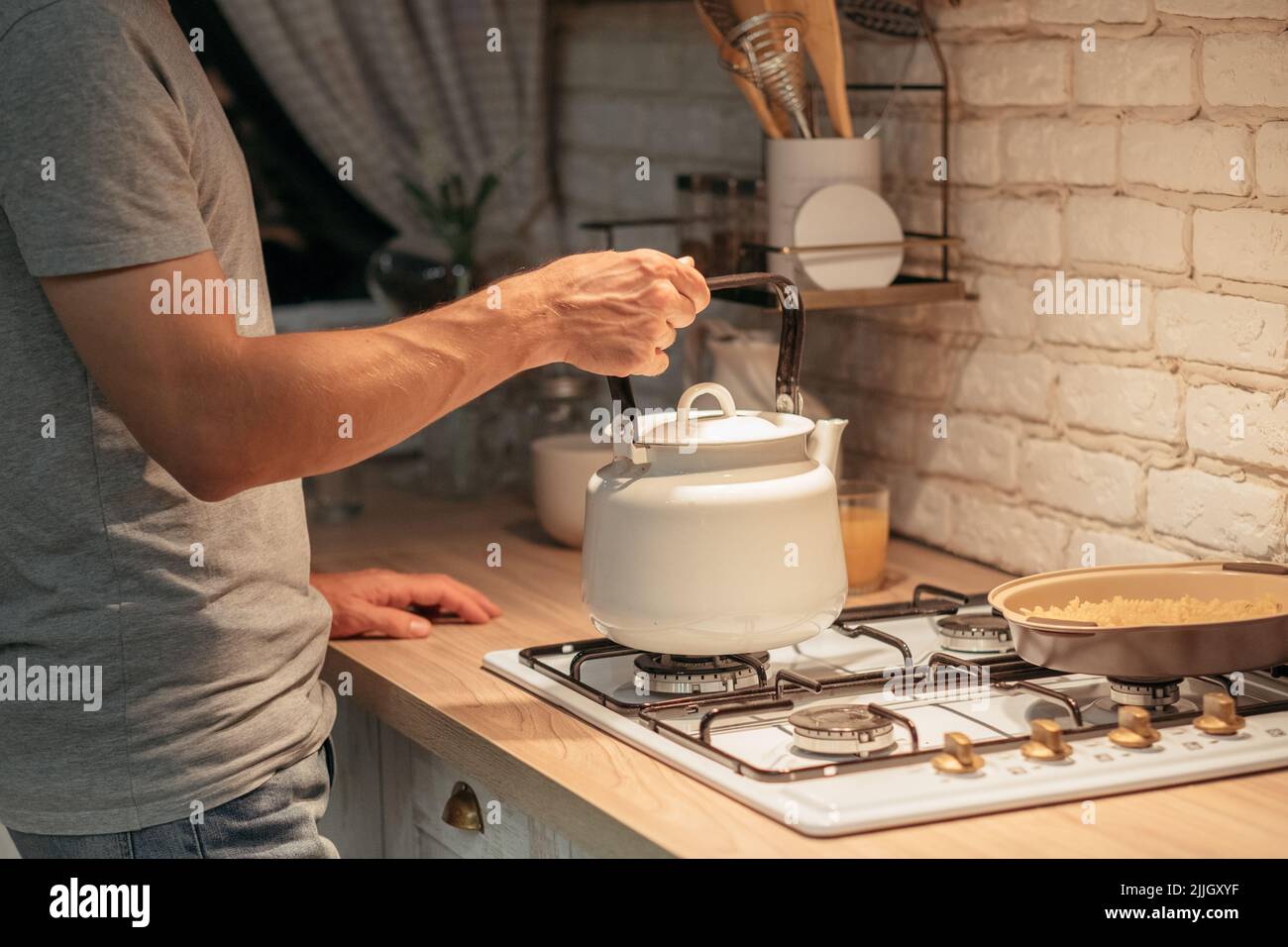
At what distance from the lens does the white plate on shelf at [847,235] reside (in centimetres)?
186

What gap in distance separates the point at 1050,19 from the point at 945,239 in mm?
266

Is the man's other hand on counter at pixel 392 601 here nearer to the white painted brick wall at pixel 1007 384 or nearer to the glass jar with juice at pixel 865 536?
the glass jar with juice at pixel 865 536

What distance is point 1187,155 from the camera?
161 centimetres

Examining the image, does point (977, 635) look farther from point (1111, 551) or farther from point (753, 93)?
point (753, 93)

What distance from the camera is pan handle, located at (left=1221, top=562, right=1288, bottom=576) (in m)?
1.48

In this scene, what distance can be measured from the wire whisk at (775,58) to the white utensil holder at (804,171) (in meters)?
0.03

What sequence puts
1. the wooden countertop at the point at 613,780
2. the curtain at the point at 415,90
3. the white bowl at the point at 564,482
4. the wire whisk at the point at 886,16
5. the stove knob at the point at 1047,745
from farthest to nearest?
1. the curtain at the point at 415,90
2. the white bowl at the point at 564,482
3. the wire whisk at the point at 886,16
4. the stove knob at the point at 1047,745
5. the wooden countertop at the point at 613,780

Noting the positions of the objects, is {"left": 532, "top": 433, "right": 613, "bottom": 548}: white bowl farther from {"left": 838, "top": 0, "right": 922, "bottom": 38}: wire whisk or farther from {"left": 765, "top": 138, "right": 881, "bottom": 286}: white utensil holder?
{"left": 838, "top": 0, "right": 922, "bottom": 38}: wire whisk

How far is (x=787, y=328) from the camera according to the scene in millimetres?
1490

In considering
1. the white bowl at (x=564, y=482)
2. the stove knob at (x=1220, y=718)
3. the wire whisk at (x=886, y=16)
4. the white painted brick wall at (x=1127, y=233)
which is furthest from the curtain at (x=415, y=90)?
the stove knob at (x=1220, y=718)

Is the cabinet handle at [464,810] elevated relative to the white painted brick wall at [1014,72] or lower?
lower

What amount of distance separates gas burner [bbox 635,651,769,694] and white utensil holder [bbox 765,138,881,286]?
556 mm
